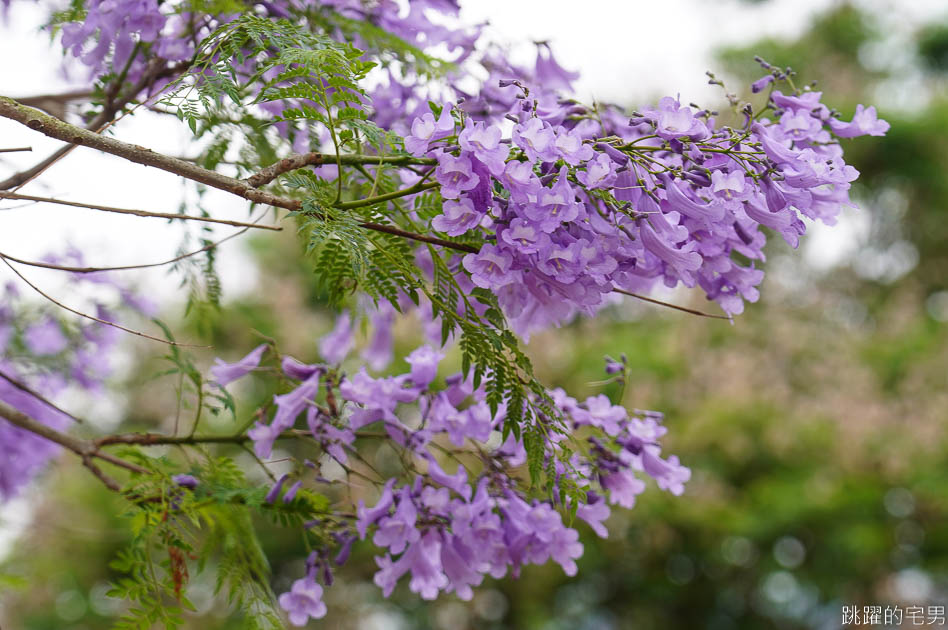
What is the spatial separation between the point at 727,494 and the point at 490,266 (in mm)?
5107

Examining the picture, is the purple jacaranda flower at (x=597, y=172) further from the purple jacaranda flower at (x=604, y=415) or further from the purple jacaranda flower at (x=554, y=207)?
the purple jacaranda flower at (x=604, y=415)

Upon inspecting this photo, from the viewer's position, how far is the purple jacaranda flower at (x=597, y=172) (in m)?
0.88

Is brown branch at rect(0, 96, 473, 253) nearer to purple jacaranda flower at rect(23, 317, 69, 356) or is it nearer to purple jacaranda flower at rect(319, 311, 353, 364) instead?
purple jacaranda flower at rect(319, 311, 353, 364)

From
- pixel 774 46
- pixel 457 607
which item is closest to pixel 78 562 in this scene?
pixel 457 607

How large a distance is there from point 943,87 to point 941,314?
8.18 ft

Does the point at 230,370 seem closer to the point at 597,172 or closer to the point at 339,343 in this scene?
the point at 339,343

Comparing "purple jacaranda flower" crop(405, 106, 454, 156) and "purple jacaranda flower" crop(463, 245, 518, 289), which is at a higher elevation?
"purple jacaranda flower" crop(405, 106, 454, 156)

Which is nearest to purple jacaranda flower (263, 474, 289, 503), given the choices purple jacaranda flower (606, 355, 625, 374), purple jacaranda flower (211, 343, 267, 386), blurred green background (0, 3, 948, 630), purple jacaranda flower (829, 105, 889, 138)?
purple jacaranda flower (211, 343, 267, 386)

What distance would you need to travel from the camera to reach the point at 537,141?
0.86m

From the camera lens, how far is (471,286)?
1047mm

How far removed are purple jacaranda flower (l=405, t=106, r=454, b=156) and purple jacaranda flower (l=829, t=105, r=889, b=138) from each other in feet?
1.68

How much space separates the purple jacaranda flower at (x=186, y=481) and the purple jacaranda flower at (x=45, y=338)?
978mm

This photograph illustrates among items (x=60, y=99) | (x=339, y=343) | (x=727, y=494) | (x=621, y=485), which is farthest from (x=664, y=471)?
(x=727, y=494)

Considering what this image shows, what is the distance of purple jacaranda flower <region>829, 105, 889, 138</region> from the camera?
1.07 m
